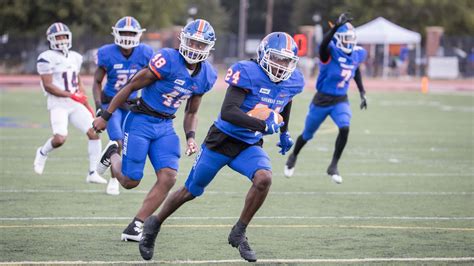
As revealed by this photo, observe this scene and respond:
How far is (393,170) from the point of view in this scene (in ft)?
43.6

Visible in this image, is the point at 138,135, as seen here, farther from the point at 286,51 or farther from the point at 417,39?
the point at 417,39

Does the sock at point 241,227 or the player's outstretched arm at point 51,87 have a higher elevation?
the sock at point 241,227

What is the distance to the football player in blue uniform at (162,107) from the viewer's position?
786cm

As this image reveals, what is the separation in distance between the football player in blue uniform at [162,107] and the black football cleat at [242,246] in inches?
36.0

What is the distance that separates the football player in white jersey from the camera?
11680mm

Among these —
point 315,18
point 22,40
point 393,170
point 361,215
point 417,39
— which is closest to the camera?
point 361,215

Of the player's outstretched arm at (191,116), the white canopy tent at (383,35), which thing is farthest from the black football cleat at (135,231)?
the white canopy tent at (383,35)

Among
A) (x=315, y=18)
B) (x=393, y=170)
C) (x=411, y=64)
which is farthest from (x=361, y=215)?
(x=315, y=18)

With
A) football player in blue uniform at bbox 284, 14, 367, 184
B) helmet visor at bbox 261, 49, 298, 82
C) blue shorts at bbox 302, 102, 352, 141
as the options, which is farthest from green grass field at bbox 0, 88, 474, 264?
helmet visor at bbox 261, 49, 298, 82

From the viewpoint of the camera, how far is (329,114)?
12531 millimetres

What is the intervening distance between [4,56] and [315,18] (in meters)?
25.0

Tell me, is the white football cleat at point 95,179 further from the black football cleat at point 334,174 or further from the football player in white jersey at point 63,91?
the black football cleat at point 334,174

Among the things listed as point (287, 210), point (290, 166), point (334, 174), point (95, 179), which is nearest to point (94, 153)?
point (95, 179)

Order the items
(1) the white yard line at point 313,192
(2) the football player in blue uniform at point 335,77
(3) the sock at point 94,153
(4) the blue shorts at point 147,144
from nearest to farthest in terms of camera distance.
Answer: (4) the blue shorts at point 147,144 < (1) the white yard line at point 313,192 < (3) the sock at point 94,153 < (2) the football player in blue uniform at point 335,77
